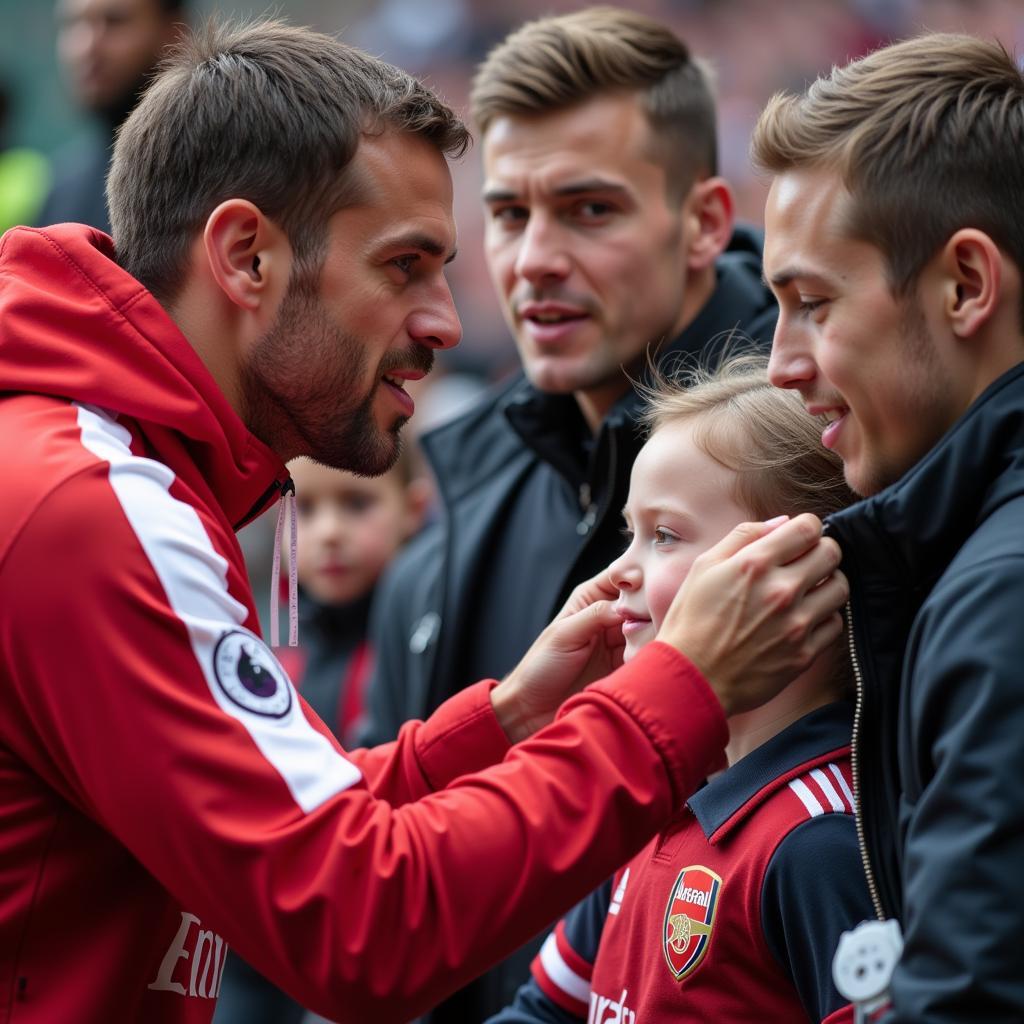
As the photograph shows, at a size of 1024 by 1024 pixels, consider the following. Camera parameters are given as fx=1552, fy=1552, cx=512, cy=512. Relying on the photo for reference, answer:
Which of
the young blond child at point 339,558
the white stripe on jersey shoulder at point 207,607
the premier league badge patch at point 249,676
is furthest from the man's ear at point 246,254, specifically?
the young blond child at point 339,558

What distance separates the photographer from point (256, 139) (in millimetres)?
2617

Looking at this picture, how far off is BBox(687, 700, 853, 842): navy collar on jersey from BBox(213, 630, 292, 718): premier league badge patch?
2.34 feet

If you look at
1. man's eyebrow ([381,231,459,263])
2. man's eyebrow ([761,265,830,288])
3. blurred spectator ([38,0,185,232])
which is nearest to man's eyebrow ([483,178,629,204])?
man's eyebrow ([381,231,459,263])

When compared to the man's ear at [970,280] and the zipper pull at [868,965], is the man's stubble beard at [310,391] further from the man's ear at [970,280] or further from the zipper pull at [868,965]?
the zipper pull at [868,965]

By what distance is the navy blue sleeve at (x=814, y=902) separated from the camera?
2.15 metres

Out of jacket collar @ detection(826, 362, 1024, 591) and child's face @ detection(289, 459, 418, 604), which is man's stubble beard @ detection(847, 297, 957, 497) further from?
child's face @ detection(289, 459, 418, 604)

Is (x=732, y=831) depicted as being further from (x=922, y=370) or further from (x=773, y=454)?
(x=922, y=370)

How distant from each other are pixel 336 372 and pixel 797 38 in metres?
8.03

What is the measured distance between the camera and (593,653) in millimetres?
2842

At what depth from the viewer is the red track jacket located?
6.73 feet

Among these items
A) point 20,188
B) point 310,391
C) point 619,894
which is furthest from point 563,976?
point 20,188

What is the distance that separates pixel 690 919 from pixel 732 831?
15 centimetres

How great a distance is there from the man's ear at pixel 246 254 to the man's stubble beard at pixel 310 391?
38 millimetres

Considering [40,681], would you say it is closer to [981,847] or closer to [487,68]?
[981,847]
